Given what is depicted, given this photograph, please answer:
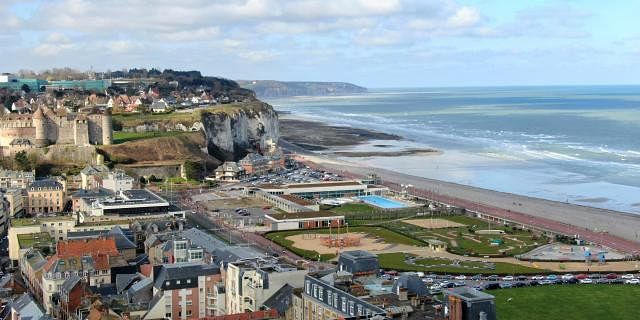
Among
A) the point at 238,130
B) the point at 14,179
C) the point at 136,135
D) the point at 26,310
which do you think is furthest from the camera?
the point at 238,130

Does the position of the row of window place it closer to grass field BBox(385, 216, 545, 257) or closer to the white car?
the white car

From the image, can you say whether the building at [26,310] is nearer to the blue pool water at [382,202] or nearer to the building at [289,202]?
the building at [289,202]

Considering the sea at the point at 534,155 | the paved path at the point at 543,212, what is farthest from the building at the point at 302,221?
the sea at the point at 534,155

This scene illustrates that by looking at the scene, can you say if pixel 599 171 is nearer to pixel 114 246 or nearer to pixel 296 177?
pixel 296 177

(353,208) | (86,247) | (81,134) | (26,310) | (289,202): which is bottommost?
(353,208)

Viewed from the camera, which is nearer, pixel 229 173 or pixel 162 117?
pixel 229 173

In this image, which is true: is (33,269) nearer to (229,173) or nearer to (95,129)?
(229,173)

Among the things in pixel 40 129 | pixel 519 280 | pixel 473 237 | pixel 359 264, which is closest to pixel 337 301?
pixel 359 264
